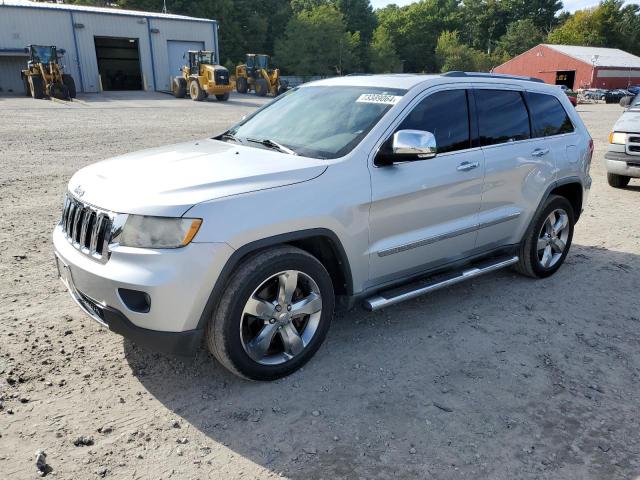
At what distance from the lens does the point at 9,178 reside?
845cm

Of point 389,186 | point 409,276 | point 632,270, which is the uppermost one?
point 389,186

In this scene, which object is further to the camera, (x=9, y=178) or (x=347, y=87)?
(x=9, y=178)

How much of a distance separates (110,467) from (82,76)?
3588 centimetres

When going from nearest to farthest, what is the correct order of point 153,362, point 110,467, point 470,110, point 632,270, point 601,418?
point 110,467 → point 601,418 → point 153,362 → point 470,110 → point 632,270

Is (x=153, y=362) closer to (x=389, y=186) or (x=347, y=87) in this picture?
(x=389, y=186)

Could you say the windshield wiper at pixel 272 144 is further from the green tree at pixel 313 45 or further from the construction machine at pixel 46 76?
the green tree at pixel 313 45

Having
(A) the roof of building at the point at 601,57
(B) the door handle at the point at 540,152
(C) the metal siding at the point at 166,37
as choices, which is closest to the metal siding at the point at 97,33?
(C) the metal siding at the point at 166,37

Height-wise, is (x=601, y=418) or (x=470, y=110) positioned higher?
(x=470, y=110)

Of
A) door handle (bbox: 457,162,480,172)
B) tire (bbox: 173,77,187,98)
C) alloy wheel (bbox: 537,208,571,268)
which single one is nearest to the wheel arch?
door handle (bbox: 457,162,480,172)

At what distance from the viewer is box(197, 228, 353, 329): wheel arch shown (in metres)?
2.93

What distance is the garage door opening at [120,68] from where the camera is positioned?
38969 millimetres

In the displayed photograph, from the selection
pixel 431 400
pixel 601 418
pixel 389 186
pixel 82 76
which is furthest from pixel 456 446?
pixel 82 76

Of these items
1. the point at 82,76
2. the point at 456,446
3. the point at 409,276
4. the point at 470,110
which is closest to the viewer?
the point at 456,446

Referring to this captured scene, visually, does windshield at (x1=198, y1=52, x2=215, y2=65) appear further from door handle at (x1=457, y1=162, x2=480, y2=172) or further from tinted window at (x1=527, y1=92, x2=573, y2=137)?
door handle at (x1=457, y1=162, x2=480, y2=172)
